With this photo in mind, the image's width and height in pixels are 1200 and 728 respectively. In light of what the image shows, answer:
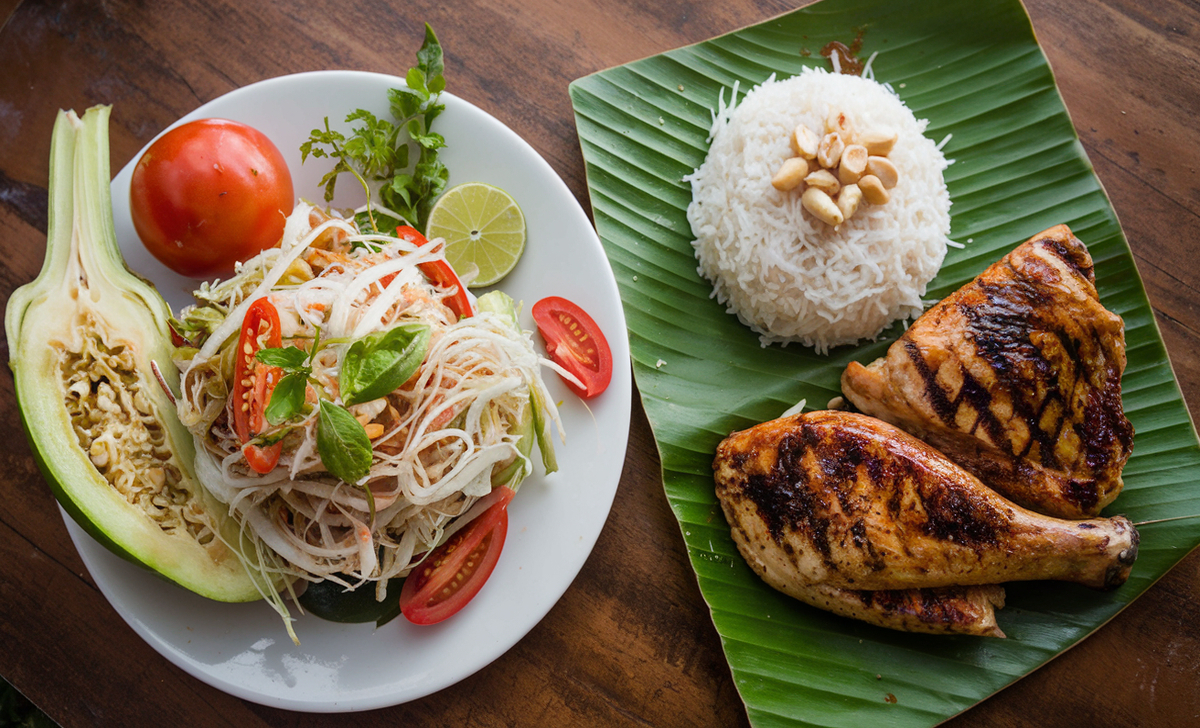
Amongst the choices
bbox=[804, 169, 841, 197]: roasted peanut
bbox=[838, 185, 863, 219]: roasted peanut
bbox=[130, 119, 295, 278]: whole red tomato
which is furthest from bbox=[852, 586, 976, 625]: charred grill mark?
bbox=[130, 119, 295, 278]: whole red tomato

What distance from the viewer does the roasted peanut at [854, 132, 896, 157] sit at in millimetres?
2953

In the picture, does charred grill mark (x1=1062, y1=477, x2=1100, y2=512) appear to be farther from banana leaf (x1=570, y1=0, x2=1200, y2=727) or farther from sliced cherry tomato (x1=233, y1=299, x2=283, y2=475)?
sliced cherry tomato (x1=233, y1=299, x2=283, y2=475)

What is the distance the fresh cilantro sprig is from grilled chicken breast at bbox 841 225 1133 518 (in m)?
2.16

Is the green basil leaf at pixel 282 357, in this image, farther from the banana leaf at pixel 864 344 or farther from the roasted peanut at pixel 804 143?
the roasted peanut at pixel 804 143

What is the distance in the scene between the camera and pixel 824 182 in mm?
2953

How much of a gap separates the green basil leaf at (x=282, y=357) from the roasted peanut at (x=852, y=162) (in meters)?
2.33

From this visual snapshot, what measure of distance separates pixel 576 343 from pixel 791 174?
1.22 meters

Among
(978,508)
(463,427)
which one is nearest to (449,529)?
(463,427)

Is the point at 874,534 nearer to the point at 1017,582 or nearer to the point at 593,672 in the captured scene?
the point at 1017,582

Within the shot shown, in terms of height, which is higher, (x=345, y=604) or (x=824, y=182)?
(x=824, y=182)

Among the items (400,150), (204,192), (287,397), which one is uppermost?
(400,150)

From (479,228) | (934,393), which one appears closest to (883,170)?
(934,393)

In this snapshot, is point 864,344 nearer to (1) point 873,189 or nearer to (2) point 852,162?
(1) point 873,189

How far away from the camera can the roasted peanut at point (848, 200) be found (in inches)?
115
